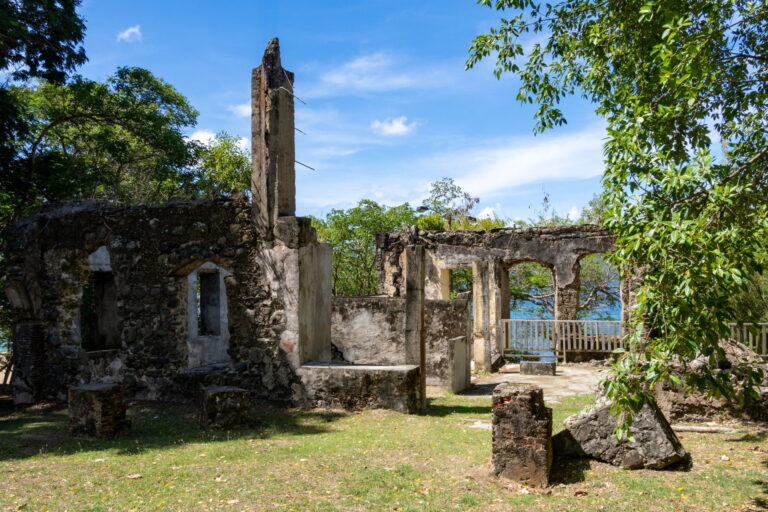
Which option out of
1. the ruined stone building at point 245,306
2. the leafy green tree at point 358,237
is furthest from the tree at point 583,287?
the ruined stone building at point 245,306

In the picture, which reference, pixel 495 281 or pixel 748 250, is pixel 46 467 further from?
pixel 495 281

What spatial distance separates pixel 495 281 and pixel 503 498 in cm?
1185

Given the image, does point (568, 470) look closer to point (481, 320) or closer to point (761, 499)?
point (761, 499)

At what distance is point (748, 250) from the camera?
12.2 ft

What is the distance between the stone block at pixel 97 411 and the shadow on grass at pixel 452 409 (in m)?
4.21

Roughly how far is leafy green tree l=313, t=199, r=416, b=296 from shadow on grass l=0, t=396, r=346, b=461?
16032 millimetres

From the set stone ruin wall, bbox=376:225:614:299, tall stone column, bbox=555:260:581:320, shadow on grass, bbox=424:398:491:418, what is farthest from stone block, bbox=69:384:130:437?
tall stone column, bbox=555:260:581:320

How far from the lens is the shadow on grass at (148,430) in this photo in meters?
7.21

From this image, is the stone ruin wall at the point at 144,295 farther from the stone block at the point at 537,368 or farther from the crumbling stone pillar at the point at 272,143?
the stone block at the point at 537,368

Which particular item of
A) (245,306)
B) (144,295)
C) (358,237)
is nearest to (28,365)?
(144,295)

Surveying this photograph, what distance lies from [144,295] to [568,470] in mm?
7851

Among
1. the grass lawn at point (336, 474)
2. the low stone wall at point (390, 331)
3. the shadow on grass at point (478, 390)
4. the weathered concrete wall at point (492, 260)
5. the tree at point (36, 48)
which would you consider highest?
the tree at point (36, 48)

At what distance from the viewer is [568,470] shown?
18.8ft

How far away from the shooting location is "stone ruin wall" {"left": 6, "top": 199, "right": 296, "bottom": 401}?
9773 mm
